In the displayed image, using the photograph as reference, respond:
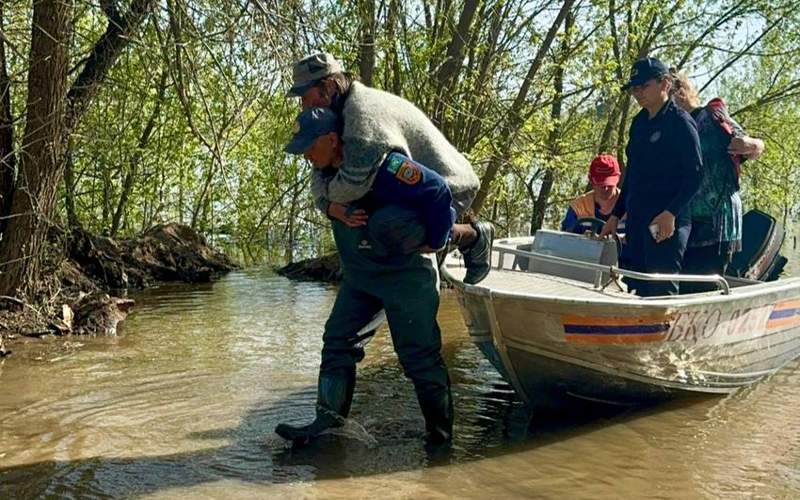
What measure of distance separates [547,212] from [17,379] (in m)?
14.9

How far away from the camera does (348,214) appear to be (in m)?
4.44

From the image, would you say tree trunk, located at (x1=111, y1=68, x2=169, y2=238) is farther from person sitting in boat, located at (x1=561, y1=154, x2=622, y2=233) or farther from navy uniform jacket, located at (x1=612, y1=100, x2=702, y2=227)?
navy uniform jacket, located at (x1=612, y1=100, x2=702, y2=227)

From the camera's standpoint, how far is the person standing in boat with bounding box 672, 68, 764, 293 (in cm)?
608

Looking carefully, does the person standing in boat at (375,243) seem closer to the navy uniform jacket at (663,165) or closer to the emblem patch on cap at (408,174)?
the emblem patch on cap at (408,174)

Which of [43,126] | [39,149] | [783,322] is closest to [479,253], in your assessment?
[783,322]

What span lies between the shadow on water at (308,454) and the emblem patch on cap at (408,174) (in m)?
1.43

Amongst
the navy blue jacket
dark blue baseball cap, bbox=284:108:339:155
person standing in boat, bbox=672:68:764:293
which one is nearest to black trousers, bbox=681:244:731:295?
person standing in boat, bbox=672:68:764:293

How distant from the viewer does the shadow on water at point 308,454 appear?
13.8 ft

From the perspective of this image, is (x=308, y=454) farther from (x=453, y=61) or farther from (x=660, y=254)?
(x=453, y=61)

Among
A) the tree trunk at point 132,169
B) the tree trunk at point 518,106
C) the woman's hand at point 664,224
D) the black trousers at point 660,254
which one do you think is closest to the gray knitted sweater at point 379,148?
the woman's hand at point 664,224

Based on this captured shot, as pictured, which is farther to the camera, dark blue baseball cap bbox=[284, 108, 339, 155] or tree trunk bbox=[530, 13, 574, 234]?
tree trunk bbox=[530, 13, 574, 234]

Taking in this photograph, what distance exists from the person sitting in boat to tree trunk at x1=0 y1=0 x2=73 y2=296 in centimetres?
449

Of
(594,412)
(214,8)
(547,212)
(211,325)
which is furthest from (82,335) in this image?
(547,212)

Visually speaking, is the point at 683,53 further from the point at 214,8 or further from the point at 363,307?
the point at 363,307
